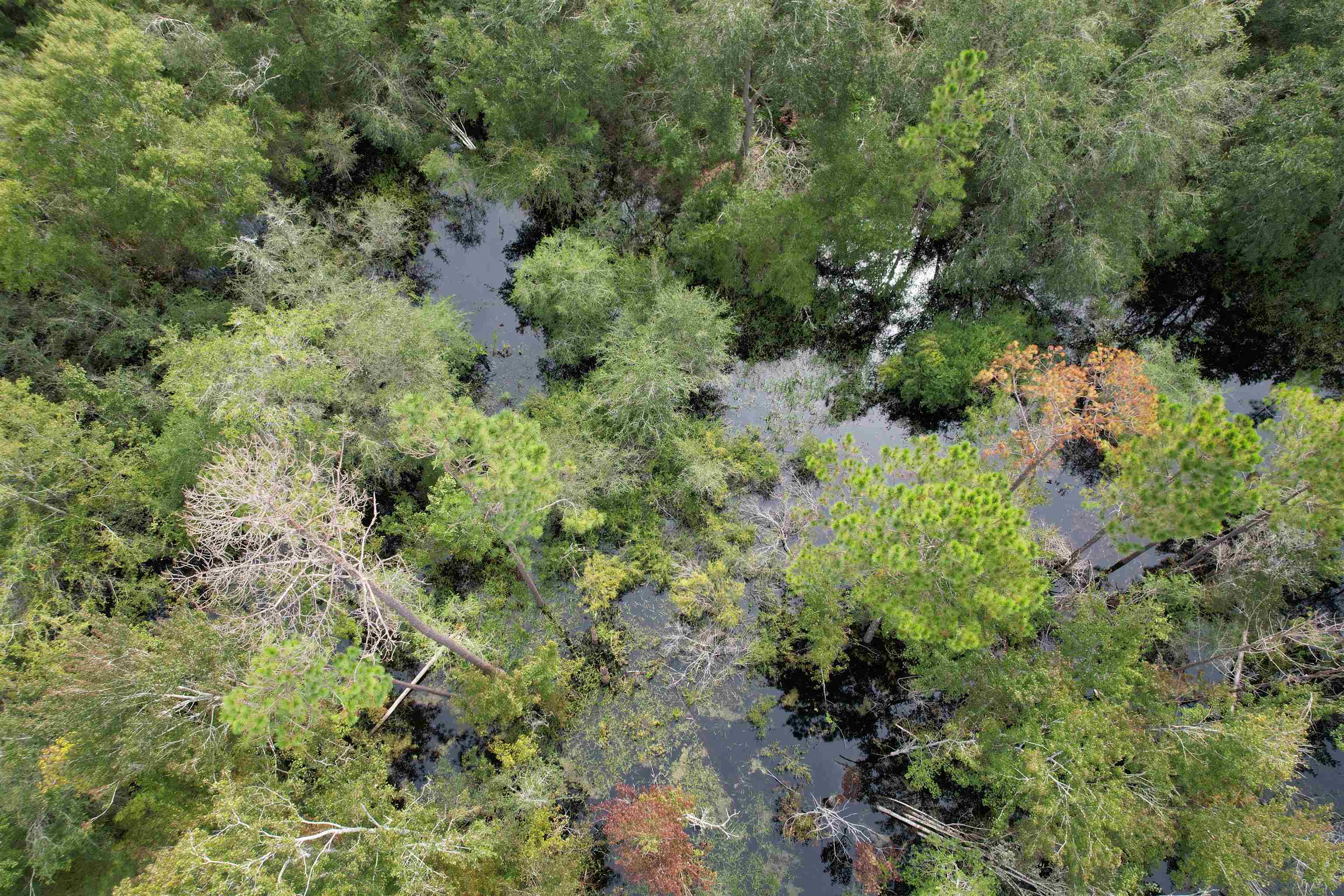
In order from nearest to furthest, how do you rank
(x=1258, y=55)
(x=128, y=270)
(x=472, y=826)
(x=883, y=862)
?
(x=472, y=826) < (x=883, y=862) < (x=128, y=270) < (x=1258, y=55)

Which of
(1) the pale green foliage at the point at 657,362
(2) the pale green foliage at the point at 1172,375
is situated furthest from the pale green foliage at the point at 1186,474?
(1) the pale green foliage at the point at 657,362

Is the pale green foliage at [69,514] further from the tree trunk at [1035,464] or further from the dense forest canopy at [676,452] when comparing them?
the tree trunk at [1035,464]

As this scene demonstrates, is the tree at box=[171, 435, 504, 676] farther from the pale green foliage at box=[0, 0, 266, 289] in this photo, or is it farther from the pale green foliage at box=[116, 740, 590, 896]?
the pale green foliage at box=[0, 0, 266, 289]

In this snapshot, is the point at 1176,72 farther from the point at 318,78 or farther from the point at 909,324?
the point at 318,78

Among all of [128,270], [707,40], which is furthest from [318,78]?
[707,40]

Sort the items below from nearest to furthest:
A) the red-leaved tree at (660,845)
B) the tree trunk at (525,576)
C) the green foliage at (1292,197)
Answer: the red-leaved tree at (660,845)
the tree trunk at (525,576)
the green foliage at (1292,197)

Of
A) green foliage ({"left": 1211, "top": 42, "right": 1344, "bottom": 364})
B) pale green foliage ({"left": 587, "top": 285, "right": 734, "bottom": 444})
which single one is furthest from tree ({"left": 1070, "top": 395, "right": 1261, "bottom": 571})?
pale green foliage ({"left": 587, "top": 285, "right": 734, "bottom": 444})
